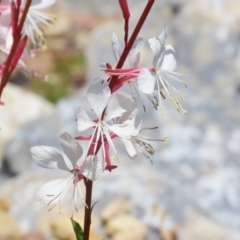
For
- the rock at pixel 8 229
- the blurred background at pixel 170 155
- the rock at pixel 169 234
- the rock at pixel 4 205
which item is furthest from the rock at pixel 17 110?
the rock at pixel 169 234

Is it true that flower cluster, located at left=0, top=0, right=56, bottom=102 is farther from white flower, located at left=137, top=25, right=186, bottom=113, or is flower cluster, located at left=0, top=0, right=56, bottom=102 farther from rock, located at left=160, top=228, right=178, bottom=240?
rock, located at left=160, top=228, right=178, bottom=240

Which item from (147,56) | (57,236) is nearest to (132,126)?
(57,236)

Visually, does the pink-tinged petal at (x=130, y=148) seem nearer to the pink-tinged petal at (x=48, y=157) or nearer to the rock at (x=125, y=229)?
the pink-tinged petal at (x=48, y=157)

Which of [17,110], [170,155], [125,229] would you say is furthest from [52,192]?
[17,110]

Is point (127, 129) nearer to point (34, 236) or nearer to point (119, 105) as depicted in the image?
point (119, 105)

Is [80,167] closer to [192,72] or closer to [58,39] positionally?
[192,72]
